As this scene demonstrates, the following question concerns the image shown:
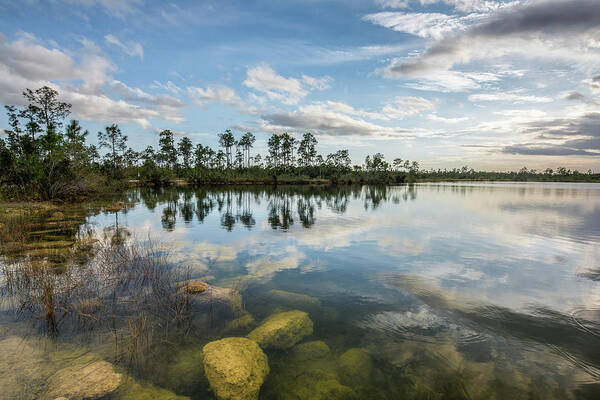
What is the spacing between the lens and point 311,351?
6.90m

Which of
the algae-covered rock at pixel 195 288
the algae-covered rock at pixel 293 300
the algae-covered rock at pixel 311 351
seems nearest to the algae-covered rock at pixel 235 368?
the algae-covered rock at pixel 311 351

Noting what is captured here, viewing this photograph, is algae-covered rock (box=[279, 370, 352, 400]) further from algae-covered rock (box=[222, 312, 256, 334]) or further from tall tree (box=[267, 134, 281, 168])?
tall tree (box=[267, 134, 281, 168])

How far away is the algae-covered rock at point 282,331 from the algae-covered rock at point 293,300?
108cm

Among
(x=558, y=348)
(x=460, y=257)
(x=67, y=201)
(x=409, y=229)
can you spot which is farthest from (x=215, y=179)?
(x=558, y=348)

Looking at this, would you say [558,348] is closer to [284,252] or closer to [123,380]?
[123,380]

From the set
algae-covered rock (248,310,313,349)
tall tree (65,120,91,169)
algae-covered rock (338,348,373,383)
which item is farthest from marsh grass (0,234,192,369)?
tall tree (65,120,91,169)

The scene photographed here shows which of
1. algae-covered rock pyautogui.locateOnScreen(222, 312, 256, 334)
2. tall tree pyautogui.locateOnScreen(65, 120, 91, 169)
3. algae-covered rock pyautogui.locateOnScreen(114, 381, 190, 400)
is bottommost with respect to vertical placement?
algae-covered rock pyautogui.locateOnScreen(222, 312, 256, 334)

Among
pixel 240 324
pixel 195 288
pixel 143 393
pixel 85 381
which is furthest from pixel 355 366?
pixel 195 288

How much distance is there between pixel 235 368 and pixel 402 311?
564 centimetres

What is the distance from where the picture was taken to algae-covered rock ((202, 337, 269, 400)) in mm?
5379

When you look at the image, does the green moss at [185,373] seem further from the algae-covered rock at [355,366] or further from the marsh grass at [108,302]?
the algae-covered rock at [355,366]

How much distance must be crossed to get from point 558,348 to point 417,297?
148 inches

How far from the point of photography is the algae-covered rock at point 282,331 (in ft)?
23.2

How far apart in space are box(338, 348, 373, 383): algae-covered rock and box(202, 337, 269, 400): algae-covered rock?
1671 millimetres
